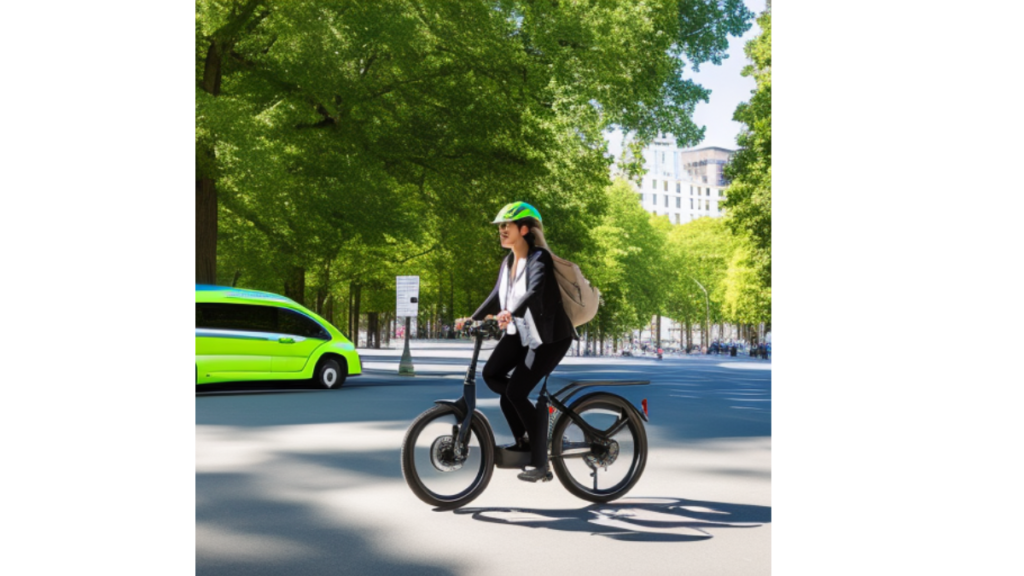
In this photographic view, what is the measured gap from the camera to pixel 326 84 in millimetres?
22406

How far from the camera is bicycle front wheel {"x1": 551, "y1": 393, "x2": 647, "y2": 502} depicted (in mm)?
6520

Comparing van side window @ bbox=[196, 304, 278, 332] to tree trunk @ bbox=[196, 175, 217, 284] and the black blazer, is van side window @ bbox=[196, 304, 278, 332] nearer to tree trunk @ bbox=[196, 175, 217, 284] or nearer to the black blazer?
tree trunk @ bbox=[196, 175, 217, 284]

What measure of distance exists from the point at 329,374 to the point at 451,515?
42.9 ft

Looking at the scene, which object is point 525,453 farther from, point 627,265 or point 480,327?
point 627,265

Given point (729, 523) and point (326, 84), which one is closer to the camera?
point (729, 523)

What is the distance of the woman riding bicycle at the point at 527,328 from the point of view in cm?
612

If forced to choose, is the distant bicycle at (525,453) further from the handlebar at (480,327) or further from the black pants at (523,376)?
the black pants at (523,376)

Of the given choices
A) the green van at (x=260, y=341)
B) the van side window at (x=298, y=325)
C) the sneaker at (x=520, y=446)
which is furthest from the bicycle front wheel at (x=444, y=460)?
the van side window at (x=298, y=325)

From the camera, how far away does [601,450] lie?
6.62 metres

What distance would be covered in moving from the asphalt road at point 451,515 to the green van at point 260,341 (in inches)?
210
